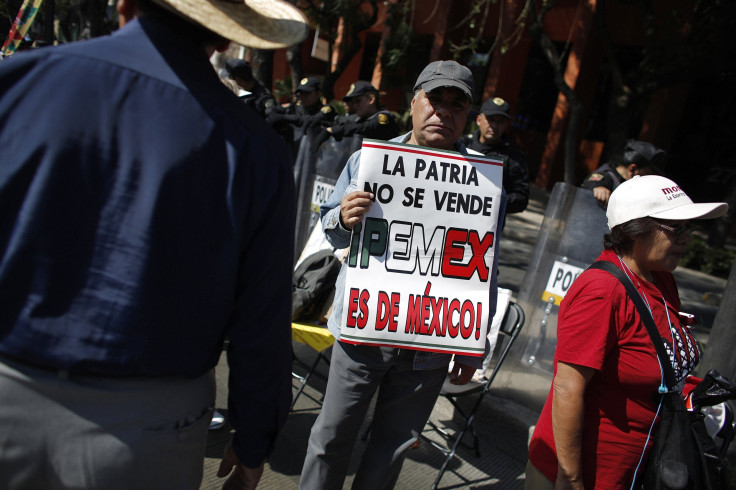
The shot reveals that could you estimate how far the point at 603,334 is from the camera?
6.72 ft

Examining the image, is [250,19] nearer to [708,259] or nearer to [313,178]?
[313,178]

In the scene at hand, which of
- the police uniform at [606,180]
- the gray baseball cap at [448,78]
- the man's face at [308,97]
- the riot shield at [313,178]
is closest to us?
the gray baseball cap at [448,78]

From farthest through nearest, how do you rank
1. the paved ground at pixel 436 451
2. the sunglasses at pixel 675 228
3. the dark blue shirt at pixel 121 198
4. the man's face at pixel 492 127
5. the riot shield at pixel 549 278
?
the man's face at pixel 492 127 → the riot shield at pixel 549 278 → the paved ground at pixel 436 451 → the sunglasses at pixel 675 228 → the dark blue shirt at pixel 121 198

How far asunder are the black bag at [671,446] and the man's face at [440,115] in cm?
91

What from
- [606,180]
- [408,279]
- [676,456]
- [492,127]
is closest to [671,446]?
[676,456]

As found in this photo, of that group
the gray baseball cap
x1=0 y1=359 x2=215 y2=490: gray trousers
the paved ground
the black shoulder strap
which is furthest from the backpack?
x1=0 y1=359 x2=215 y2=490: gray trousers

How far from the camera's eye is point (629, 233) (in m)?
2.23

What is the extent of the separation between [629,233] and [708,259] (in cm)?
1026

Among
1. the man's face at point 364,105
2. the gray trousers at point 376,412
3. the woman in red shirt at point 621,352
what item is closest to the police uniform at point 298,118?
the man's face at point 364,105

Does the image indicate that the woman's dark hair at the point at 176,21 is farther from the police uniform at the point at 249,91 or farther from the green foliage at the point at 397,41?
the green foliage at the point at 397,41

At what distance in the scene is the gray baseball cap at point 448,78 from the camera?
2490mm

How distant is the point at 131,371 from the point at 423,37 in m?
19.4

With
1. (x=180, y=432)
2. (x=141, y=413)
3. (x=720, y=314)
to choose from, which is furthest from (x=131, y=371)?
(x=720, y=314)

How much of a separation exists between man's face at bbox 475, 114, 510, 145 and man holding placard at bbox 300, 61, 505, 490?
6.53ft
